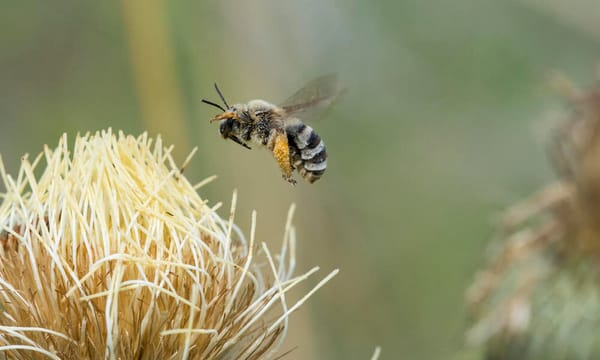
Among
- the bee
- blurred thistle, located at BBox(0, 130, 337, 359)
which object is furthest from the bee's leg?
blurred thistle, located at BBox(0, 130, 337, 359)

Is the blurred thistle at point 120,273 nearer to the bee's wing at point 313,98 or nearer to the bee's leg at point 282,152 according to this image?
the bee's leg at point 282,152

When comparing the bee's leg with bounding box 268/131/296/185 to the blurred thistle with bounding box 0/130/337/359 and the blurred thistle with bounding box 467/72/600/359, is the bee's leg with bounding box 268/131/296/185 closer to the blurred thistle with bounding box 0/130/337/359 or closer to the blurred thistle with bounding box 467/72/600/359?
the blurred thistle with bounding box 0/130/337/359

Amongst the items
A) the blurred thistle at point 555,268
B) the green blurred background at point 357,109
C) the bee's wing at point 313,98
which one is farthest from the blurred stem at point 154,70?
the bee's wing at point 313,98

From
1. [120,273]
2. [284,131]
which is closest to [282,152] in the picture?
[284,131]

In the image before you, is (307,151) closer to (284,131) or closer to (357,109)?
(284,131)

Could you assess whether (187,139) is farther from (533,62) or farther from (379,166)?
(533,62)
